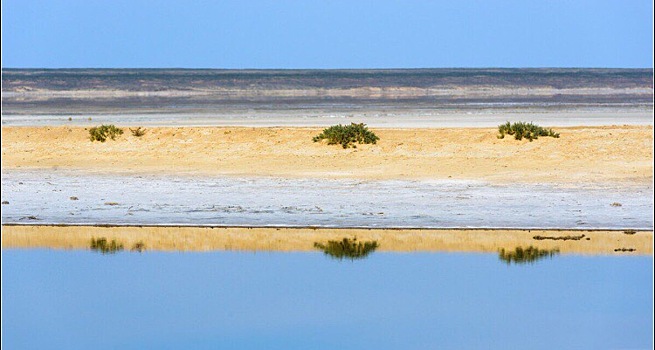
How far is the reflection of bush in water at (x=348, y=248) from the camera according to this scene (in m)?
15.3

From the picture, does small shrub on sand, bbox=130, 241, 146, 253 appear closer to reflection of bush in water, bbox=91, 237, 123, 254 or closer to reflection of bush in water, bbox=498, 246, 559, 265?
reflection of bush in water, bbox=91, 237, 123, 254

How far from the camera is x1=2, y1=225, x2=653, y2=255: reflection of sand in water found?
52.3 feet

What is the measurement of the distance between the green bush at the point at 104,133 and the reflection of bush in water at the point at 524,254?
16.3 metres

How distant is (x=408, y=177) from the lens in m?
24.2

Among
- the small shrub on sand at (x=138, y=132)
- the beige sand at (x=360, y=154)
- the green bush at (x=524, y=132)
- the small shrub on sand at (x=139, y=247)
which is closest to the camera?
the small shrub on sand at (x=139, y=247)

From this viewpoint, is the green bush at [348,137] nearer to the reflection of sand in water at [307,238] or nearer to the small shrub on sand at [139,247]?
the reflection of sand in water at [307,238]

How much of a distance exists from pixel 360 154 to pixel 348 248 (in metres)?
11.9

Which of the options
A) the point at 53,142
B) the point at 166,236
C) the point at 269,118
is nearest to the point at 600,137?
the point at 53,142

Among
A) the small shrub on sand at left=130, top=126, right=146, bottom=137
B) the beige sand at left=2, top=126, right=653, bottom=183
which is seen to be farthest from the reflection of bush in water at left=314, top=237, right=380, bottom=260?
the small shrub on sand at left=130, top=126, right=146, bottom=137

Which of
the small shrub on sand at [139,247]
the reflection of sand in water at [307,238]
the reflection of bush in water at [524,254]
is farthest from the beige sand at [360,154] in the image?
the small shrub on sand at [139,247]

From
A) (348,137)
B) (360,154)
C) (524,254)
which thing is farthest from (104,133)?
(524,254)

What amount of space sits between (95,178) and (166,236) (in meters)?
7.97

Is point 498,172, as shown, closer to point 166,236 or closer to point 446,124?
point 166,236

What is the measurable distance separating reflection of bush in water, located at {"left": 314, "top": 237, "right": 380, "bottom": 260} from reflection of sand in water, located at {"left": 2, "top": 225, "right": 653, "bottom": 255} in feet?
0.45
